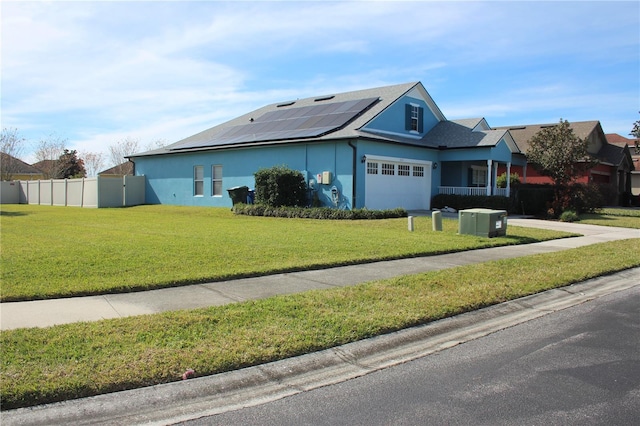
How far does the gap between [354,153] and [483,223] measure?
842 cm

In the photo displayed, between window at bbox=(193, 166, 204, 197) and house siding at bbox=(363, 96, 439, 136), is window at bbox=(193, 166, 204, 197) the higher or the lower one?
the lower one

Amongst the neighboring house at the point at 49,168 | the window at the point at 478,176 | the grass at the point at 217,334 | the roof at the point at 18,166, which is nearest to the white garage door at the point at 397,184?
Result: the window at the point at 478,176

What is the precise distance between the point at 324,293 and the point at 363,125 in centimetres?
1657

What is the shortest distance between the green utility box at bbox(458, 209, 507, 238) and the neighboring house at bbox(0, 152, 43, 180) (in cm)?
4485

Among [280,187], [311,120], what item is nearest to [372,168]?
[280,187]

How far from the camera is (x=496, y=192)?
26.3 m

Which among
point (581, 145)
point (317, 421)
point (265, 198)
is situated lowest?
point (317, 421)

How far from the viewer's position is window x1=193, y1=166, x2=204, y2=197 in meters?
29.4

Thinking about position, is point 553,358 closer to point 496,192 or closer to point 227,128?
point 496,192

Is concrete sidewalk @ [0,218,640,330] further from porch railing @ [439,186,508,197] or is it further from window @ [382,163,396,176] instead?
porch railing @ [439,186,508,197]

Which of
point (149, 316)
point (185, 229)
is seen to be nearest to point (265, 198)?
point (185, 229)

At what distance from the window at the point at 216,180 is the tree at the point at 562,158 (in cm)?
1641

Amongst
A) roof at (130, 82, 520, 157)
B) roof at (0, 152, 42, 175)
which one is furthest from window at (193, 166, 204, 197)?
roof at (0, 152, 42, 175)

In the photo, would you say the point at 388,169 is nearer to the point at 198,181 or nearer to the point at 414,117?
the point at 414,117
